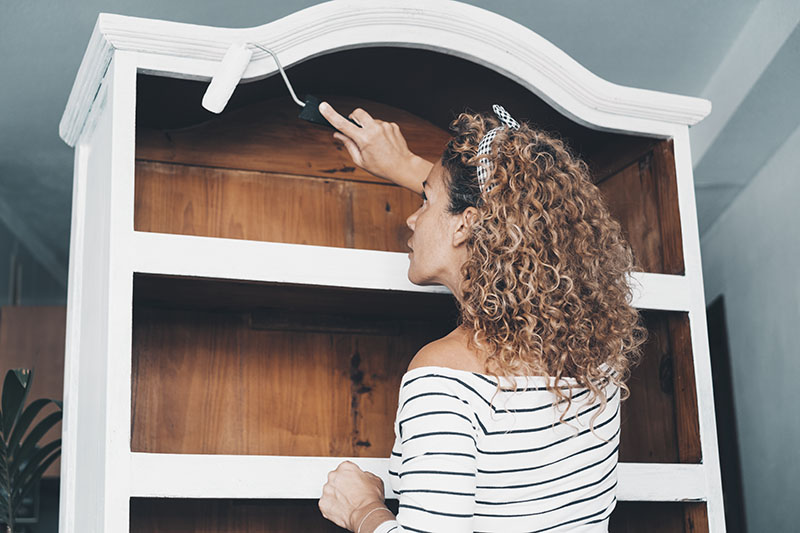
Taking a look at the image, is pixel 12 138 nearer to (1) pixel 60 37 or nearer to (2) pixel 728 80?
(1) pixel 60 37

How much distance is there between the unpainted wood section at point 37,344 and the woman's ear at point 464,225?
2259mm

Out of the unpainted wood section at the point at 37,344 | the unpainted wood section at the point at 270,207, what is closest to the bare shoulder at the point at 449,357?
the unpainted wood section at the point at 270,207

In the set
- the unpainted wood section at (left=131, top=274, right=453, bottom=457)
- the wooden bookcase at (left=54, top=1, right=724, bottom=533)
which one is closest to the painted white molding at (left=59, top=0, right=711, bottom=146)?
the wooden bookcase at (left=54, top=1, right=724, bottom=533)

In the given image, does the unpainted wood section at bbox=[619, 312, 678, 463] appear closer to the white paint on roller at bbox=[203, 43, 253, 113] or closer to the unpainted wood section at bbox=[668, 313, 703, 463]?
the unpainted wood section at bbox=[668, 313, 703, 463]

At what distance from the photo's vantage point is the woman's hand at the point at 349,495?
1.15 metres

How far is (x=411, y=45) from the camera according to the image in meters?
1.50

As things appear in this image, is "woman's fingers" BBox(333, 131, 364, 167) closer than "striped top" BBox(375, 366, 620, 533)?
No

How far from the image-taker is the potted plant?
1937 mm

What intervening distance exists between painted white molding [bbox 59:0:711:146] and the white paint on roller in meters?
0.02

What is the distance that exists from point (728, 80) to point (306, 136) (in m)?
1.14

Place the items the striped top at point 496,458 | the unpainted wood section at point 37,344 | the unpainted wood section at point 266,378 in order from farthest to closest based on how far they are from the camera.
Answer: the unpainted wood section at point 37,344 < the unpainted wood section at point 266,378 < the striped top at point 496,458

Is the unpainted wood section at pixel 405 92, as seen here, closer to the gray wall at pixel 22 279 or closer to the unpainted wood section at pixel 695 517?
the unpainted wood section at pixel 695 517

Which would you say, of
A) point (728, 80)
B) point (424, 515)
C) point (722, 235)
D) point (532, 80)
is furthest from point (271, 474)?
point (722, 235)

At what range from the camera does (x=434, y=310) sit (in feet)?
5.67
